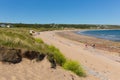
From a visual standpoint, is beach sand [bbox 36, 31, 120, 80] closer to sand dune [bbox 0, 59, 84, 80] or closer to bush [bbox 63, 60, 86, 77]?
bush [bbox 63, 60, 86, 77]

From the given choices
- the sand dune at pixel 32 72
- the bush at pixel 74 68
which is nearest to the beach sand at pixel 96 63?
the bush at pixel 74 68

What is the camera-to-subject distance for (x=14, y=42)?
31.9 feet

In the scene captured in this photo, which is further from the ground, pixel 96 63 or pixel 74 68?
pixel 74 68

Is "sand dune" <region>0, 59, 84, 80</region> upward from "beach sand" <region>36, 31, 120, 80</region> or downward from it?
upward

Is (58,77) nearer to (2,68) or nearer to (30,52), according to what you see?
(30,52)

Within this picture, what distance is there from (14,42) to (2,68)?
191 cm

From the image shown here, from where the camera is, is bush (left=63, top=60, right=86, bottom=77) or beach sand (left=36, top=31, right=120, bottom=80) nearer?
bush (left=63, top=60, right=86, bottom=77)

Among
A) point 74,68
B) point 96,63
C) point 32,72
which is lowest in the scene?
point 96,63

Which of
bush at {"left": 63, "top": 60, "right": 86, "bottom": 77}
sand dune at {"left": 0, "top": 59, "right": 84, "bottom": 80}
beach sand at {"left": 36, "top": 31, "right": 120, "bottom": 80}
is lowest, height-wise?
beach sand at {"left": 36, "top": 31, "right": 120, "bottom": 80}

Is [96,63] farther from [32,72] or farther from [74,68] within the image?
[32,72]

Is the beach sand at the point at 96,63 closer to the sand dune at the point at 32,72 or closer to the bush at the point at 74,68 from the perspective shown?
the bush at the point at 74,68

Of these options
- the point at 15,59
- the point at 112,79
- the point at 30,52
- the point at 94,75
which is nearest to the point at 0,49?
the point at 15,59

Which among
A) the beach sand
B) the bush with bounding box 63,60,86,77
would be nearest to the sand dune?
the bush with bounding box 63,60,86,77

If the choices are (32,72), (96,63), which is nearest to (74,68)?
(32,72)
